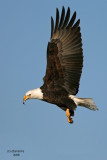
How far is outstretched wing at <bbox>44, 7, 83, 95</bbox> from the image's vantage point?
5453 mm

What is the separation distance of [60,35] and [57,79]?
115cm

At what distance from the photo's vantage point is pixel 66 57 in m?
5.55

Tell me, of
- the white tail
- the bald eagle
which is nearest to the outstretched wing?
the bald eagle

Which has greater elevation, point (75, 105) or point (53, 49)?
point (53, 49)

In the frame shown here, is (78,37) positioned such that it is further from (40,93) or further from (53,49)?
Answer: (40,93)

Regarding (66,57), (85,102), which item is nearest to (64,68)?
(66,57)

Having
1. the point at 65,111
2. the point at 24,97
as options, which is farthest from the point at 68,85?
the point at 24,97

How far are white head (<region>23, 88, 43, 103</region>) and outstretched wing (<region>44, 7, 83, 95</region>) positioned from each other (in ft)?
0.91

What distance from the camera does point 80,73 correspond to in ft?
18.1

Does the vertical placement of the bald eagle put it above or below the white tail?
above

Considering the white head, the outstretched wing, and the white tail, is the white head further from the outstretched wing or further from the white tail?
the white tail

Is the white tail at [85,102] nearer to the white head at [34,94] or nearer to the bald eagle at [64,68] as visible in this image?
the bald eagle at [64,68]

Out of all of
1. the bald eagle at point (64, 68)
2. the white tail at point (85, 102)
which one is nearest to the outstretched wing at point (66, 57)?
the bald eagle at point (64, 68)

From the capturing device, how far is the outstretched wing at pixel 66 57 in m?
5.45
